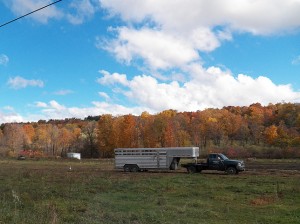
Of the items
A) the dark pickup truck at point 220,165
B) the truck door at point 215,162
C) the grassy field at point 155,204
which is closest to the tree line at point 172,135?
the dark pickup truck at point 220,165

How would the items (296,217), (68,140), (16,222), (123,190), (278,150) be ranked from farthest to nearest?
(68,140) → (278,150) → (123,190) → (296,217) → (16,222)

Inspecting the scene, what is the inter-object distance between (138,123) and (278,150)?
5707 centimetres

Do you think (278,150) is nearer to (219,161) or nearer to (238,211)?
(219,161)

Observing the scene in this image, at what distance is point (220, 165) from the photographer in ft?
126

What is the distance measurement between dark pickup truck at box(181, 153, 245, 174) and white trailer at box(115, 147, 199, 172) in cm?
210

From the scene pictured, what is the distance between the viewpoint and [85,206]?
58.6ft

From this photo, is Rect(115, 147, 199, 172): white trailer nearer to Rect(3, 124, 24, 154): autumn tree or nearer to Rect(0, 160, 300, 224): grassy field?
Rect(0, 160, 300, 224): grassy field

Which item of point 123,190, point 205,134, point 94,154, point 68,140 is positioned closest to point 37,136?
point 68,140

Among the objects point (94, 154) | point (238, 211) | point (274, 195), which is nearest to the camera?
point (238, 211)

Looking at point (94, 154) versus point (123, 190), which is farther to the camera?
point (94, 154)

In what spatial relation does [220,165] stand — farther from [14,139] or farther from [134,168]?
[14,139]

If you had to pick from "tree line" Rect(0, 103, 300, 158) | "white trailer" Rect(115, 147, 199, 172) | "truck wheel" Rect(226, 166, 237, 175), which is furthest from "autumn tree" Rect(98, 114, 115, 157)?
"truck wheel" Rect(226, 166, 237, 175)

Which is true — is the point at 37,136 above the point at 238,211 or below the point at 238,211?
above

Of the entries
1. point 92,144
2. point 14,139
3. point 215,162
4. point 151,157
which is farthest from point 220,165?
point 14,139
